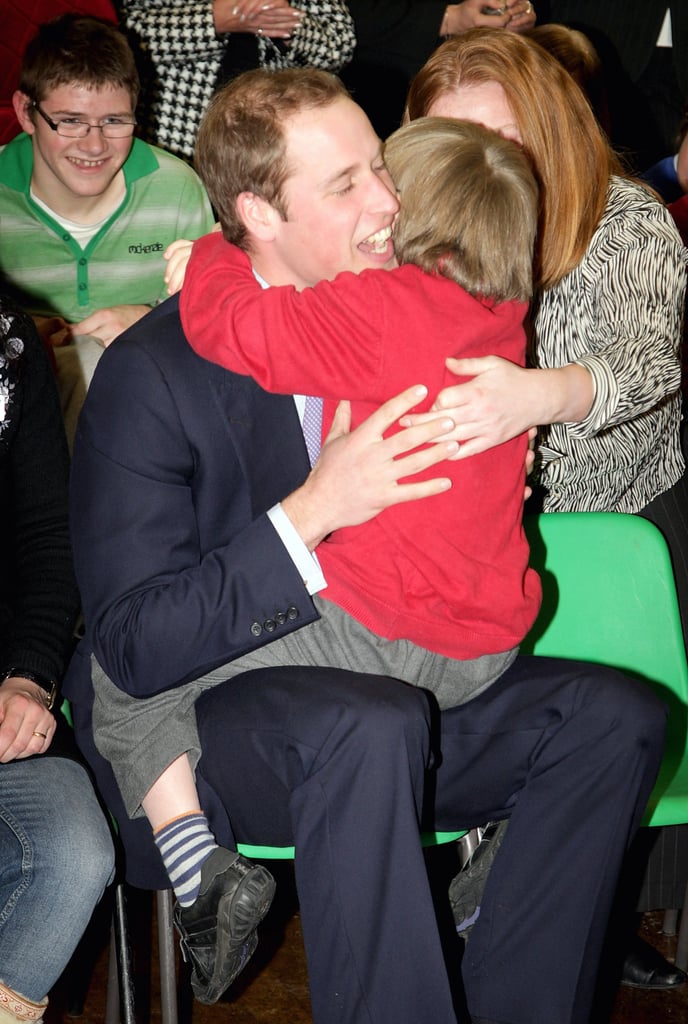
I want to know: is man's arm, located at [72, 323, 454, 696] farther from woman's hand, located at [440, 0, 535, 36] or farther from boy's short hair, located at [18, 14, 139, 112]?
woman's hand, located at [440, 0, 535, 36]

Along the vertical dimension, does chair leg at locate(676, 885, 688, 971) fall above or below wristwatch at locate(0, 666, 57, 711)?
below

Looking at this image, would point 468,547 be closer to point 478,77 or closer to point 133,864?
point 133,864

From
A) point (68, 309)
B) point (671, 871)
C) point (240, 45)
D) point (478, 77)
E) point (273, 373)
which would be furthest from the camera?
point (240, 45)

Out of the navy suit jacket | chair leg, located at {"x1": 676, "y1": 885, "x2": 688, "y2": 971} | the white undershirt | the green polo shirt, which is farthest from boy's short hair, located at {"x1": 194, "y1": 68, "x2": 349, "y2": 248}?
the white undershirt

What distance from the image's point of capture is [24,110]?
2771mm

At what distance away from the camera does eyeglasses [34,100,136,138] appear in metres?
2.71

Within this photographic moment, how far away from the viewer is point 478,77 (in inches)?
Answer: 79.5

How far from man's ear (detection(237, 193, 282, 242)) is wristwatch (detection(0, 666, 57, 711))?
0.72 meters

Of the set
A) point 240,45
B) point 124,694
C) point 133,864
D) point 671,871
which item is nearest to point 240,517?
point 124,694

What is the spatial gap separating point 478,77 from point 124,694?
3.93 ft

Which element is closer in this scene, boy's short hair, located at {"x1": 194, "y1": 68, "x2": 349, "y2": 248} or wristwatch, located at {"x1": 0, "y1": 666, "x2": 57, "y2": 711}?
boy's short hair, located at {"x1": 194, "y1": 68, "x2": 349, "y2": 248}

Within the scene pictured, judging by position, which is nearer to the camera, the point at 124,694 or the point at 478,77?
the point at 124,694

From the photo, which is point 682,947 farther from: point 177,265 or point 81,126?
point 81,126

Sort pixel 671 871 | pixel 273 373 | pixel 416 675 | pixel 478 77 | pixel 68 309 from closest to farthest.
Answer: pixel 273 373 → pixel 416 675 → pixel 478 77 → pixel 671 871 → pixel 68 309
